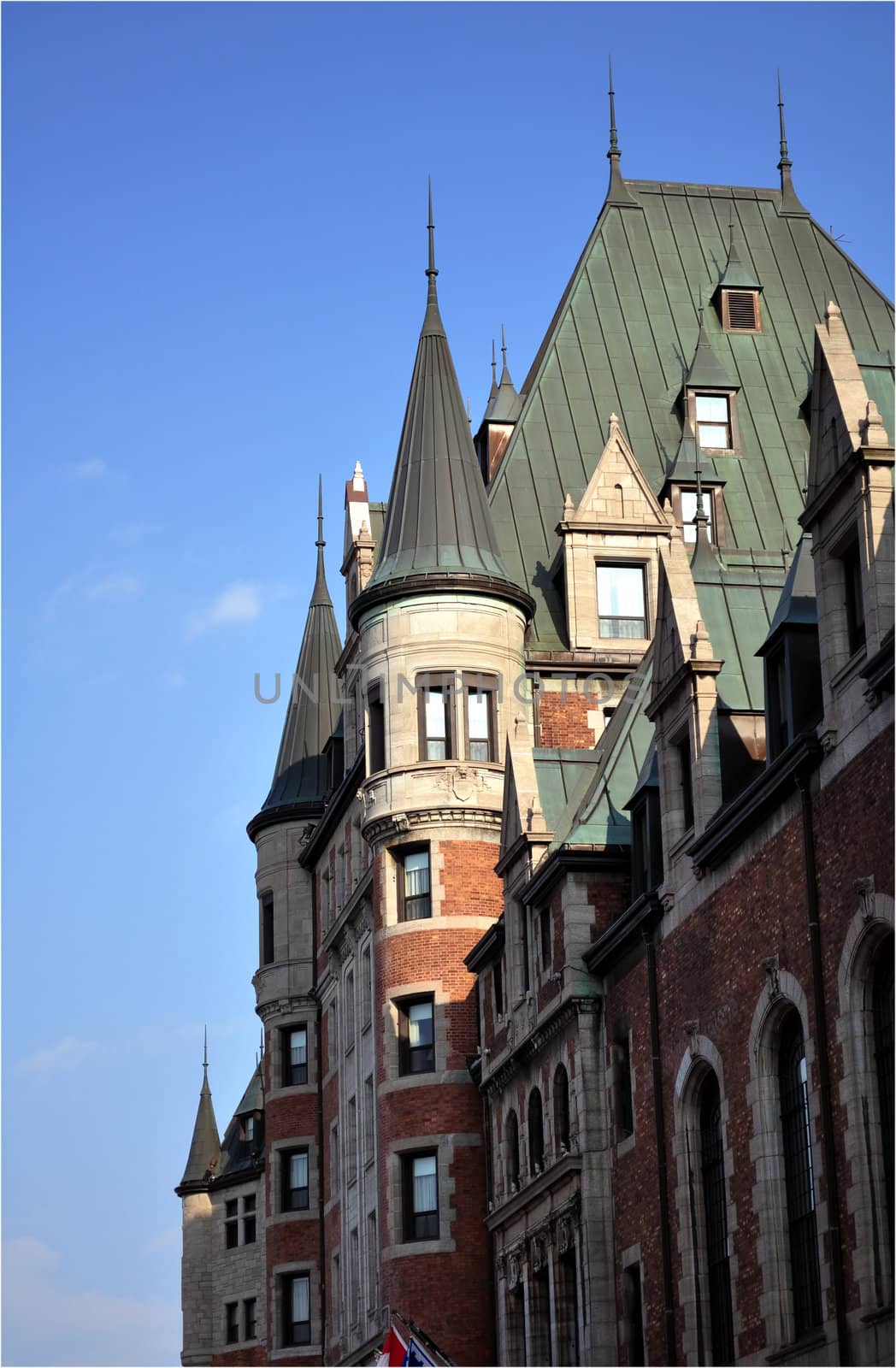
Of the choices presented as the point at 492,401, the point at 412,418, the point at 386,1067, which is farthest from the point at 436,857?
the point at 492,401

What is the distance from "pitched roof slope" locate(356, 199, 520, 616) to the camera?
55.8 metres

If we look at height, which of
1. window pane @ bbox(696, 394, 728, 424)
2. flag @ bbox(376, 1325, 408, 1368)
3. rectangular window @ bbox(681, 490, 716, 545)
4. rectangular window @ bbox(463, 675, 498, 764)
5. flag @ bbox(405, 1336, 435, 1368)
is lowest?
flag @ bbox(405, 1336, 435, 1368)

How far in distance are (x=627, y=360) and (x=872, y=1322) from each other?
39.2 meters

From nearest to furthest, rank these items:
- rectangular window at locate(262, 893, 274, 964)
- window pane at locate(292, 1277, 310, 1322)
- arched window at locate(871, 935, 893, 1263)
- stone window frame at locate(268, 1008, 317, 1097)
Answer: arched window at locate(871, 935, 893, 1263) → window pane at locate(292, 1277, 310, 1322) → stone window frame at locate(268, 1008, 317, 1097) → rectangular window at locate(262, 893, 274, 964)

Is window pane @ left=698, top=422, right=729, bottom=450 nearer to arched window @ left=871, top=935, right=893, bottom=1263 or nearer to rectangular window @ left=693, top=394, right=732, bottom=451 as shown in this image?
rectangular window @ left=693, top=394, right=732, bottom=451

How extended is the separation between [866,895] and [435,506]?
2864 cm

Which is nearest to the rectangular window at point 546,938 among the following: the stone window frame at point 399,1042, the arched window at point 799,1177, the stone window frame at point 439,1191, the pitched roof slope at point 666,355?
the stone window frame at point 399,1042

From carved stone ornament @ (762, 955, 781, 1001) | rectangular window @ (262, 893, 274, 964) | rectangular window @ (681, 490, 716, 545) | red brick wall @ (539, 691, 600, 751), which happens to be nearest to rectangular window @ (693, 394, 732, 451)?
rectangular window @ (681, 490, 716, 545)

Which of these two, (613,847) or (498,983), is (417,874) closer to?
(498,983)

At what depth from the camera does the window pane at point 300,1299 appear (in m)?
69.6

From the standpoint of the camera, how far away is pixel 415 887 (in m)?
55.1

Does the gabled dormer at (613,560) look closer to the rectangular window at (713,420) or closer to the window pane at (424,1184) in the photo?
the rectangular window at (713,420)

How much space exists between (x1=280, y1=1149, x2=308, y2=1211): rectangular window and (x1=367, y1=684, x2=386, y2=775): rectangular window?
63.8 feet

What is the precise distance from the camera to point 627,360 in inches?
2530
